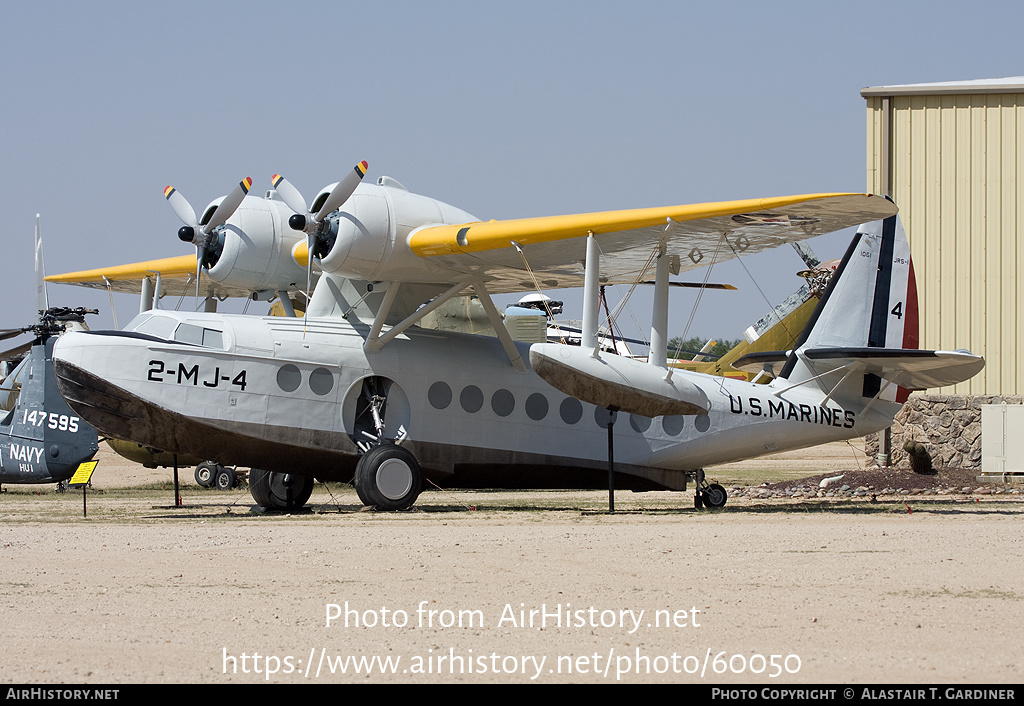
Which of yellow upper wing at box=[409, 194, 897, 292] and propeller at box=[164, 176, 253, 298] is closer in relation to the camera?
yellow upper wing at box=[409, 194, 897, 292]

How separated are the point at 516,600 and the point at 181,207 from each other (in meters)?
12.6

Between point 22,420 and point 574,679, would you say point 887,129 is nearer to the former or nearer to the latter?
point 22,420

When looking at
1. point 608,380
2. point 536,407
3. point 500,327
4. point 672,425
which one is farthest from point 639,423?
point 608,380

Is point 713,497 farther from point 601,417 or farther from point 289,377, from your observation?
point 289,377

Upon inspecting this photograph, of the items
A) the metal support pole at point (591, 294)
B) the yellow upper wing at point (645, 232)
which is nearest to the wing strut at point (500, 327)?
the yellow upper wing at point (645, 232)

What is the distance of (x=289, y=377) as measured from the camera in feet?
51.7

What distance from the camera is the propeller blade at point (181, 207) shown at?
18.0 metres

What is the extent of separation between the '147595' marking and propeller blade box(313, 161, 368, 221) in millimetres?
2722

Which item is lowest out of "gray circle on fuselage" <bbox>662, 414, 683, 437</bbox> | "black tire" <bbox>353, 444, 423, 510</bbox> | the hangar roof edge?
"black tire" <bbox>353, 444, 423, 510</bbox>

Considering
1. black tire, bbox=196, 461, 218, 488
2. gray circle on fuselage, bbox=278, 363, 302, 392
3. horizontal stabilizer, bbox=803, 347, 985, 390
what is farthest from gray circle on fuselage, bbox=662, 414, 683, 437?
black tire, bbox=196, 461, 218, 488

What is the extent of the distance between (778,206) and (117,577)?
29.7 ft

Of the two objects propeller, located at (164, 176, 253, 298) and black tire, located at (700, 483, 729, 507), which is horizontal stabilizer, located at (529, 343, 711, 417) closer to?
black tire, located at (700, 483, 729, 507)

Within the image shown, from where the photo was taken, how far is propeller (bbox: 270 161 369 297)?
1537 centimetres

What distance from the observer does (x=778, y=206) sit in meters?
13.7
